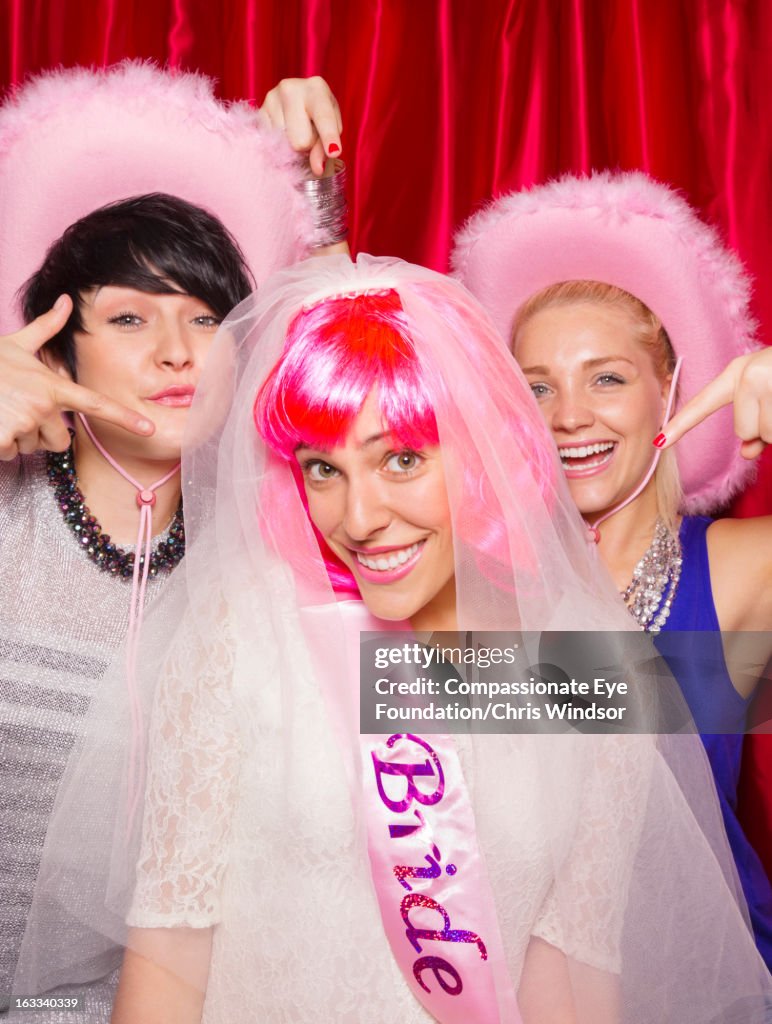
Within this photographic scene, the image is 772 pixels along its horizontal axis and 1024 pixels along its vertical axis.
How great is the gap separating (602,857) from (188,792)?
0.54 metres

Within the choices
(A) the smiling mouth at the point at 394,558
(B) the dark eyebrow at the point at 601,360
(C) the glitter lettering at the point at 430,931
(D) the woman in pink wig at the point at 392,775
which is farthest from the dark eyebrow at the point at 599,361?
(C) the glitter lettering at the point at 430,931

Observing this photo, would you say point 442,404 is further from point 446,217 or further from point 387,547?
point 446,217

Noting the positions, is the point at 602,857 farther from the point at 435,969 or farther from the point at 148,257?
the point at 148,257

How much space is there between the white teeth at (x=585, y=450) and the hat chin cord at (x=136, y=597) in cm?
66

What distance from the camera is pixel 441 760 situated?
142 centimetres

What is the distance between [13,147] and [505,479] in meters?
0.97

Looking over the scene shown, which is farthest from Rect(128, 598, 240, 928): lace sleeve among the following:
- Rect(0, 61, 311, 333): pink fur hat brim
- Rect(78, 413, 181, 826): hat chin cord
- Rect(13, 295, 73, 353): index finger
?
Rect(0, 61, 311, 333): pink fur hat brim

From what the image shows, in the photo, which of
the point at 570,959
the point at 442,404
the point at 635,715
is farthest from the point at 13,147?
the point at 570,959

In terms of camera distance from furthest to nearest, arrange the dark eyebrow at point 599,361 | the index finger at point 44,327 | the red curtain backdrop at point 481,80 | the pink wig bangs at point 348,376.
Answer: the red curtain backdrop at point 481,80 < the dark eyebrow at point 599,361 < the index finger at point 44,327 < the pink wig bangs at point 348,376

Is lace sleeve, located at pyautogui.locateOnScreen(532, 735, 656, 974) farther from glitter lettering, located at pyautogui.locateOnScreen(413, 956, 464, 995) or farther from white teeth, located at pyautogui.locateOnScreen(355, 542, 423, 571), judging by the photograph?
white teeth, located at pyautogui.locateOnScreen(355, 542, 423, 571)

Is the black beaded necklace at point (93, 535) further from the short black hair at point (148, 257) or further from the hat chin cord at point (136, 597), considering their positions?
the short black hair at point (148, 257)

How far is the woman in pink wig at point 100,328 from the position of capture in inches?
67.4

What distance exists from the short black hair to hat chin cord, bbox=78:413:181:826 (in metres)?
0.20

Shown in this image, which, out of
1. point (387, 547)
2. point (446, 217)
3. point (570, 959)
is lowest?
point (570, 959)
